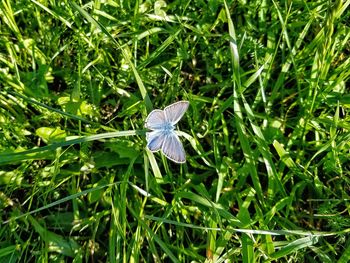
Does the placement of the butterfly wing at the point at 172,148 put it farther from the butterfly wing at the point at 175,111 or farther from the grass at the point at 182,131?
the grass at the point at 182,131

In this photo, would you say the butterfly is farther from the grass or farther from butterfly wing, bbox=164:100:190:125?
the grass

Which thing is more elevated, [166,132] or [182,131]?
[166,132]

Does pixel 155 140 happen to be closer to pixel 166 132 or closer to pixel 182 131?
pixel 166 132

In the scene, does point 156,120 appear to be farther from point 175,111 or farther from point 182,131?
point 182,131

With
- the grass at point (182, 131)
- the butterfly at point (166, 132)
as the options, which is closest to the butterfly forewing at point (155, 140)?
the butterfly at point (166, 132)

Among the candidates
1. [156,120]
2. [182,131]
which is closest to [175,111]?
[156,120]

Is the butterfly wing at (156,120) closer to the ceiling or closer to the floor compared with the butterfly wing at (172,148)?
closer to the ceiling

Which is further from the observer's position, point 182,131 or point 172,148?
point 182,131
